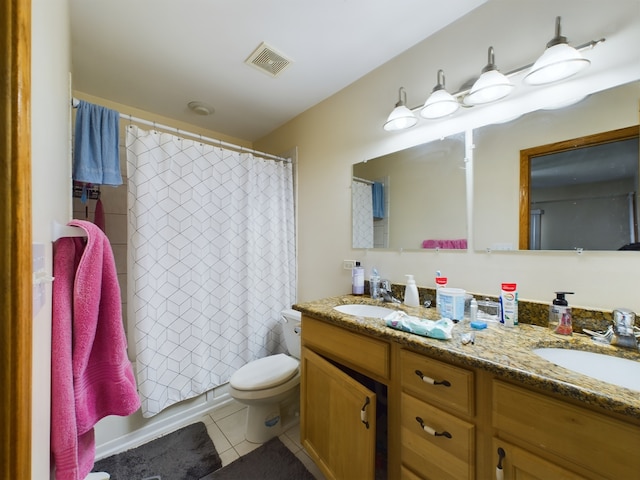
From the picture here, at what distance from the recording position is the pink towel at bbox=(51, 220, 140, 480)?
605mm

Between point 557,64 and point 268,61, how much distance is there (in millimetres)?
1407

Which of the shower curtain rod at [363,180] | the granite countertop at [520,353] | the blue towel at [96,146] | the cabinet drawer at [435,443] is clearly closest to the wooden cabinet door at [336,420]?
the cabinet drawer at [435,443]

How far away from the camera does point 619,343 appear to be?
82 cm

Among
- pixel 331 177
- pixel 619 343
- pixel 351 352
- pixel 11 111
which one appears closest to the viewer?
pixel 11 111

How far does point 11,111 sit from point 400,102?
1.51 metres

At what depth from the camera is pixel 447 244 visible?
4.33 ft

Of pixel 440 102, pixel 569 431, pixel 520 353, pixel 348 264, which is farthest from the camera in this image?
pixel 348 264

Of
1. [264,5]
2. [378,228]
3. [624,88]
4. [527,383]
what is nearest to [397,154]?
[378,228]

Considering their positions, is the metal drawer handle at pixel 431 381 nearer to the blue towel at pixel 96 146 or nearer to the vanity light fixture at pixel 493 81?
the vanity light fixture at pixel 493 81

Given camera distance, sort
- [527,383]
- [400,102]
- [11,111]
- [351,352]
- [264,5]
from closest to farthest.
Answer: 1. [11,111]
2. [527,383]
3. [351,352]
4. [264,5]
5. [400,102]

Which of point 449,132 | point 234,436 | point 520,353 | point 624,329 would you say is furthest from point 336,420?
point 449,132

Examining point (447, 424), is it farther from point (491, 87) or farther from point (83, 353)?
point (491, 87)

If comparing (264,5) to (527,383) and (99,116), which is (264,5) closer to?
(99,116)

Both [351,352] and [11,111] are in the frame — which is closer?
[11,111]
